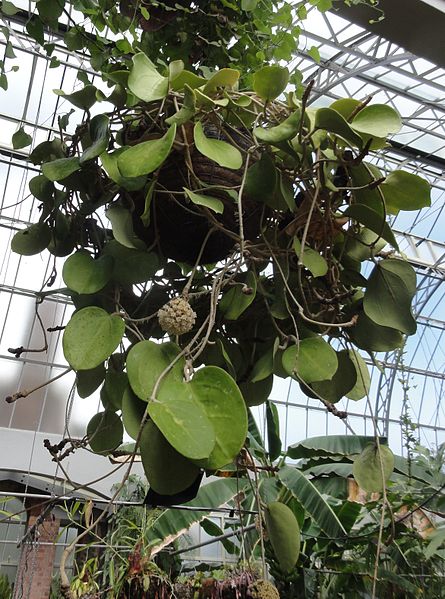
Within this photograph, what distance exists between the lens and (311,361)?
60 cm

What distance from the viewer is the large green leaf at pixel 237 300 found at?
2.20ft

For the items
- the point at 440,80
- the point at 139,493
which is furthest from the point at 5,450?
the point at 440,80

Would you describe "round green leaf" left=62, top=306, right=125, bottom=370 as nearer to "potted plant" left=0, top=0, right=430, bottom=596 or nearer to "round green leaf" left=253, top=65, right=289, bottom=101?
"potted plant" left=0, top=0, right=430, bottom=596

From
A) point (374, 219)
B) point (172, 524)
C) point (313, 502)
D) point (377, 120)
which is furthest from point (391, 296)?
point (172, 524)

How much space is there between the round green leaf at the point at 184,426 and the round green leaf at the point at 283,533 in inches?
10.1

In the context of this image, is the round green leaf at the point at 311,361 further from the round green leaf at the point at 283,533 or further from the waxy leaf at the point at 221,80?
the waxy leaf at the point at 221,80

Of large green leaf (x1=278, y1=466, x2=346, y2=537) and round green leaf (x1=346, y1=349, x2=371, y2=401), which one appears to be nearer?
round green leaf (x1=346, y1=349, x2=371, y2=401)

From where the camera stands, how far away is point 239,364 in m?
0.77

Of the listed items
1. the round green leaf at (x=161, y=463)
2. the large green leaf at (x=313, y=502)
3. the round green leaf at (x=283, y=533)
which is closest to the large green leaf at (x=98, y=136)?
the round green leaf at (x=161, y=463)

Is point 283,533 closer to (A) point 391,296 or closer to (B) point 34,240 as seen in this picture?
(A) point 391,296

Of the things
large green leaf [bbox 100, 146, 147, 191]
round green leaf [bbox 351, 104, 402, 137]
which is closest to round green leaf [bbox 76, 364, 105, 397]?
large green leaf [bbox 100, 146, 147, 191]

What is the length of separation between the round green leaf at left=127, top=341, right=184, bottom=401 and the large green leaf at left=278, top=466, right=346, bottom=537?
2.12m

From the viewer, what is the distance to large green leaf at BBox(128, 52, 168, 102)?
1.99 ft

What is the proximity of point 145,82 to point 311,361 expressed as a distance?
0.38 m
